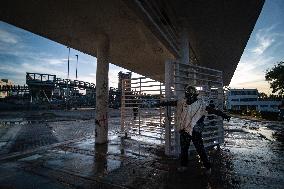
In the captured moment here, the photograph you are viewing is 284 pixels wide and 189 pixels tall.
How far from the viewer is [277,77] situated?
45812 millimetres

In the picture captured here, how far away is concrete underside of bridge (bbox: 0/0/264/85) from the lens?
6875mm

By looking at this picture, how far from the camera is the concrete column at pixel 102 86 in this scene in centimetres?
943

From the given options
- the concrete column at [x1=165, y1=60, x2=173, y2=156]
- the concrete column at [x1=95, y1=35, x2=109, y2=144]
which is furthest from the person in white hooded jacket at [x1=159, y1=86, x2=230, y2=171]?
the concrete column at [x1=95, y1=35, x2=109, y2=144]

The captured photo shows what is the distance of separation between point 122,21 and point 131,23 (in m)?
0.34

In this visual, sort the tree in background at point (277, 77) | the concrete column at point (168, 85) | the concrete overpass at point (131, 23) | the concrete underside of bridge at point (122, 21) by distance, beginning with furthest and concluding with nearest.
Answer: the tree in background at point (277, 77), the concrete column at point (168, 85), the concrete underside of bridge at point (122, 21), the concrete overpass at point (131, 23)

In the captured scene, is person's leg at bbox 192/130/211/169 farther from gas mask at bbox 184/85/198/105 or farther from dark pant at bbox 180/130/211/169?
gas mask at bbox 184/85/198/105

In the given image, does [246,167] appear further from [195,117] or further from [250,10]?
[250,10]

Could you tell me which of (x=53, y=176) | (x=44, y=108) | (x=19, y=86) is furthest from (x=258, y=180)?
(x=19, y=86)

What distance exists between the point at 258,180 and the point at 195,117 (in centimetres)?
182

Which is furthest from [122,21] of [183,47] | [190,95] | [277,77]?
[277,77]

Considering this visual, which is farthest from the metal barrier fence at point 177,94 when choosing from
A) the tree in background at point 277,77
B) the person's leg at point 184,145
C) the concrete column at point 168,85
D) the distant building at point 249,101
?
the distant building at point 249,101

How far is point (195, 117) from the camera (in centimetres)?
559

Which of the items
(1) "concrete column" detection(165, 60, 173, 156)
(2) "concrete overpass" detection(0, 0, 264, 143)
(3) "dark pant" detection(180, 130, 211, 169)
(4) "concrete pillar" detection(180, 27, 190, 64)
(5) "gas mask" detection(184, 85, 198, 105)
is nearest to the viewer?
(3) "dark pant" detection(180, 130, 211, 169)

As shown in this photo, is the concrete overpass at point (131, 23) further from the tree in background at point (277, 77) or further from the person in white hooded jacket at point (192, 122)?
the tree in background at point (277, 77)
